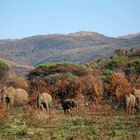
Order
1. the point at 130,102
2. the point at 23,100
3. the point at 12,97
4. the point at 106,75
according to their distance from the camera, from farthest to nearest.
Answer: the point at 106,75 → the point at 23,100 → the point at 12,97 → the point at 130,102

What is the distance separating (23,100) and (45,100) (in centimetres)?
467

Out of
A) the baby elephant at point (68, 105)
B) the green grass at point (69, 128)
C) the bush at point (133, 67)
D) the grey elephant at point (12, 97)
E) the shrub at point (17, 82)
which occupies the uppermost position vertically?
the bush at point (133, 67)

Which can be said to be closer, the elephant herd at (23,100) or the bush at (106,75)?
the elephant herd at (23,100)

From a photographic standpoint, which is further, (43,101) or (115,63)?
(115,63)

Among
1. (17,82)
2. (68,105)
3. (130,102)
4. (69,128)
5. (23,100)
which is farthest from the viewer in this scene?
(17,82)

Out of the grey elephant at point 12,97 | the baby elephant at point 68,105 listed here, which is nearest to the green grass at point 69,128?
the baby elephant at point 68,105

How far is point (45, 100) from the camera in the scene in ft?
93.2

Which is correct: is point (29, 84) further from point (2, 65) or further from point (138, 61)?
point (138, 61)

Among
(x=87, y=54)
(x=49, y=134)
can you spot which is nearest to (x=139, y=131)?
(x=49, y=134)

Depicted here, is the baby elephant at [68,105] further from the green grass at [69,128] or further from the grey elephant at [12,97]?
the green grass at [69,128]

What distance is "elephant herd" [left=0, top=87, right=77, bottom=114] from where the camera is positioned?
2794 centimetres

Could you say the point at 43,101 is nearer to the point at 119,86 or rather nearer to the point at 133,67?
the point at 119,86

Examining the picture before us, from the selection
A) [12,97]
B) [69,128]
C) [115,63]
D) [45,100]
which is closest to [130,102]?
[45,100]

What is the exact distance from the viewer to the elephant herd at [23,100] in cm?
2794
